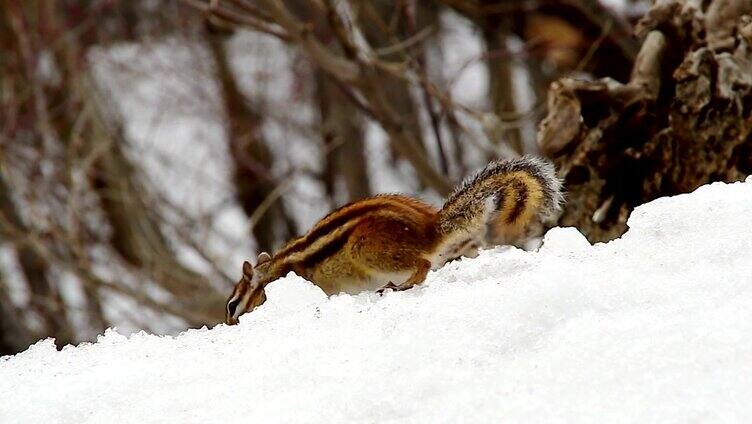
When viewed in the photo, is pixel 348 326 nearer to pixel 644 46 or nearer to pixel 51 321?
pixel 644 46

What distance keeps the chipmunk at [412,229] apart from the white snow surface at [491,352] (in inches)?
15.0

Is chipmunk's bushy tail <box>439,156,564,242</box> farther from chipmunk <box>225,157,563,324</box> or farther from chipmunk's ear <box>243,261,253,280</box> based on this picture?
chipmunk's ear <box>243,261,253,280</box>

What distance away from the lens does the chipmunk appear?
9.11ft

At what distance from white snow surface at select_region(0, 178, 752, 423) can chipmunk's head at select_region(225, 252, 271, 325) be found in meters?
0.80

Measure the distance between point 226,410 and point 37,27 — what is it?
6.11 metres

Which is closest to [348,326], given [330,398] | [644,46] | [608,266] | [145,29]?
[330,398]

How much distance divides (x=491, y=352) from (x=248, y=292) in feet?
4.86

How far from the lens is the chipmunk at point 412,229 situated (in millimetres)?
2775

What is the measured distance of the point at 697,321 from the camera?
178 centimetres

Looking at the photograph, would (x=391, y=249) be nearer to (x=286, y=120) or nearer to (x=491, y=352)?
(x=491, y=352)

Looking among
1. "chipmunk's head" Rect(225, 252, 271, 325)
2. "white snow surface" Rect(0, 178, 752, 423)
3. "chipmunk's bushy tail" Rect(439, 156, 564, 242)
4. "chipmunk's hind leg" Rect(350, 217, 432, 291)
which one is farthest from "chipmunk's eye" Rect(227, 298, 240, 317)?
"white snow surface" Rect(0, 178, 752, 423)

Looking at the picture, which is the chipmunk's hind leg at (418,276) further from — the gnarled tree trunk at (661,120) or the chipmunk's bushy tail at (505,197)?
the gnarled tree trunk at (661,120)

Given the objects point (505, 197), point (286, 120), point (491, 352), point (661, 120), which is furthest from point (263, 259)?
point (286, 120)

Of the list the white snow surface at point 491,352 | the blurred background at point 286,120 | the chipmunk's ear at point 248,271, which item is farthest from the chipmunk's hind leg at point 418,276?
the chipmunk's ear at point 248,271
